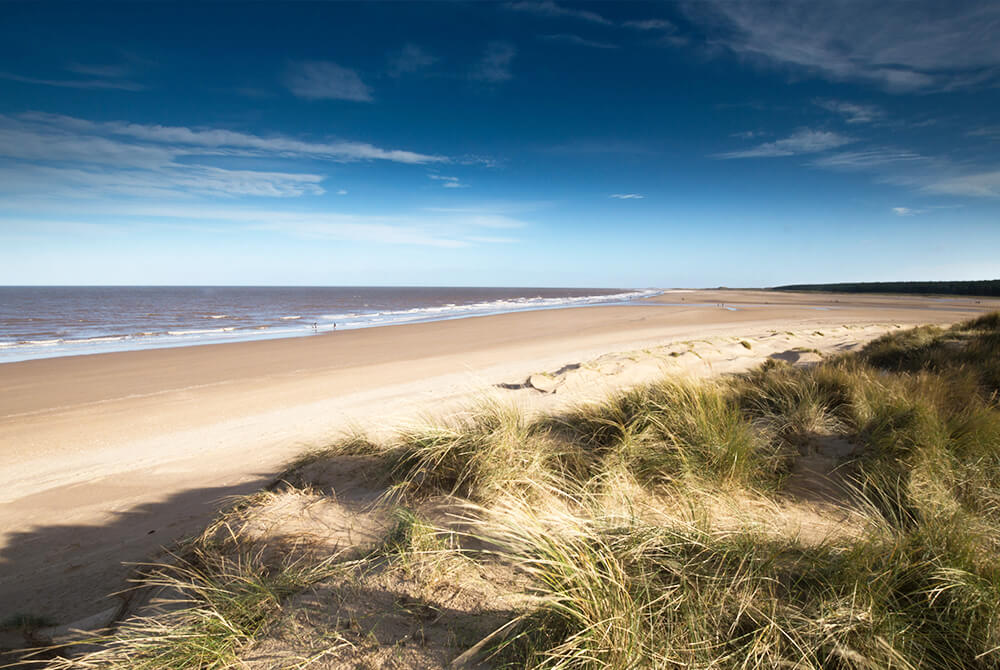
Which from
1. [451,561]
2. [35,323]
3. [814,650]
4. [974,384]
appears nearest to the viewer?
[814,650]

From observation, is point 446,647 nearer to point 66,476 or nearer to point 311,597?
point 311,597

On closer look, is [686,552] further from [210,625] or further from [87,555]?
[87,555]

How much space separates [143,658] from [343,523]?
1.35 m

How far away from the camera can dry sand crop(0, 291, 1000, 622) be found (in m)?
4.11

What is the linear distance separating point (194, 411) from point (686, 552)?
9194 millimetres

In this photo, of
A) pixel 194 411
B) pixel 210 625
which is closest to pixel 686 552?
pixel 210 625

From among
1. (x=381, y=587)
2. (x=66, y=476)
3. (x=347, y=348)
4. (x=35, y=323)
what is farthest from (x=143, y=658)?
(x=35, y=323)

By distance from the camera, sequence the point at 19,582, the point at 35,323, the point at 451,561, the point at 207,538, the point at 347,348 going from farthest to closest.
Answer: the point at 35,323
the point at 347,348
the point at 19,582
the point at 207,538
the point at 451,561

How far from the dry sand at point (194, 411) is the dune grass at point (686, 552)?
1515mm

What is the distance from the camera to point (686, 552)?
237 cm

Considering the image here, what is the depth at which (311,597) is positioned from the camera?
236 cm

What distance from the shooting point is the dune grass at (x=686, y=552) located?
1.84m

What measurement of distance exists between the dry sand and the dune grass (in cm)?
152

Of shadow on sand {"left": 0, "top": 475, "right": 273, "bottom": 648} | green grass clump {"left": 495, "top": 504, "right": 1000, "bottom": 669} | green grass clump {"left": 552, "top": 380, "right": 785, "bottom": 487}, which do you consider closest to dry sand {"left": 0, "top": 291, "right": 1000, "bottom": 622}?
shadow on sand {"left": 0, "top": 475, "right": 273, "bottom": 648}
